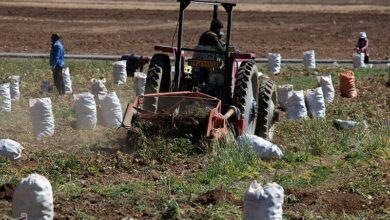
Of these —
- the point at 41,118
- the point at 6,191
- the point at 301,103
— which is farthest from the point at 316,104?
the point at 6,191

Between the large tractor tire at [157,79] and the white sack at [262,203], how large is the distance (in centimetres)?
621

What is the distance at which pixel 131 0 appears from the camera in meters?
63.1

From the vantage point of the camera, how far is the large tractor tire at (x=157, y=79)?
14969 mm

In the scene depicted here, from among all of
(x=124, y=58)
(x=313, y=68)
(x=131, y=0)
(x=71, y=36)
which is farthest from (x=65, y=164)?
(x=131, y=0)

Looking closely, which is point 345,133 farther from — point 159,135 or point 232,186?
point 232,186

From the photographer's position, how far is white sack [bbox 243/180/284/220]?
883cm

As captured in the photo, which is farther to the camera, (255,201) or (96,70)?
(96,70)

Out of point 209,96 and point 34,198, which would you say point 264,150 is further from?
point 34,198

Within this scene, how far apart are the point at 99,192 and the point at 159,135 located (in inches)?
130

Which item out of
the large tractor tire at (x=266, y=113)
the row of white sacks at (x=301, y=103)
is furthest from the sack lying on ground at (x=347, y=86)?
the large tractor tire at (x=266, y=113)

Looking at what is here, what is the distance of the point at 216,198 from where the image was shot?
10367 mm

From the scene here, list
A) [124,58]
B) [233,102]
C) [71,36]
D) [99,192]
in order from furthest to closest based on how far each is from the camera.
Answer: [71,36], [124,58], [233,102], [99,192]

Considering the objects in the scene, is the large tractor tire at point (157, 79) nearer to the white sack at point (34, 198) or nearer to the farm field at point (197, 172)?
the farm field at point (197, 172)

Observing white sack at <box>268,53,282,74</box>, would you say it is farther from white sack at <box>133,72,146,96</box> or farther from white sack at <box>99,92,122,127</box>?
white sack at <box>99,92,122,127</box>
